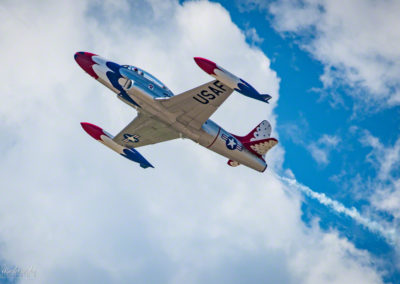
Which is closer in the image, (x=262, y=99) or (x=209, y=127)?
(x=262, y=99)

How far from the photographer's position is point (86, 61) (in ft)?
118

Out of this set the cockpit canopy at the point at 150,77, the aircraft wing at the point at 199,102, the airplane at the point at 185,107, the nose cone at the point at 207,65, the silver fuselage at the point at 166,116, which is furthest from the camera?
the cockpit canopy at the point at 150,77

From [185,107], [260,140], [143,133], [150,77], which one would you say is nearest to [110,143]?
[143,133]

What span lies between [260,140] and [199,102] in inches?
256

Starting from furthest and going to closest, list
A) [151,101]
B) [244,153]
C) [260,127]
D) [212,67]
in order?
1. [260,127]
2. [244,153]
3. [151,101]
4. [212,67]

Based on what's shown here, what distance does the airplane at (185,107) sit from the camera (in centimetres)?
3312

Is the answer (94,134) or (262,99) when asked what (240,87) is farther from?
(94,134)

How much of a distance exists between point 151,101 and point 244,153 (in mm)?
8525

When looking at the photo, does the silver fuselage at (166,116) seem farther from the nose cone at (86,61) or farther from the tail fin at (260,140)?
the nose cone at (86,61)

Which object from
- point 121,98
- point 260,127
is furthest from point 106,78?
point 260,127

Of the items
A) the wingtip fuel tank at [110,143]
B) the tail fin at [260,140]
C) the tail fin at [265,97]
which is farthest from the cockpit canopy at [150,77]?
the wingtip fuel tank at [110,143]

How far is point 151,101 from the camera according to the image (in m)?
34.5

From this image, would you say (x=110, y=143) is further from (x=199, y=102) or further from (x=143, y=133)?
(x=199, y=102)

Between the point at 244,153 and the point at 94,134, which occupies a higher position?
the point at 244,153
